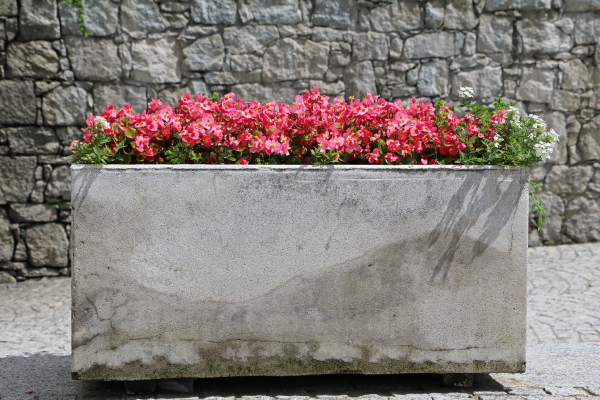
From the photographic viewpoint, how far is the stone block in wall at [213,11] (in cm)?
474

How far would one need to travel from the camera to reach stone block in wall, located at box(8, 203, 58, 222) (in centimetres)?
465

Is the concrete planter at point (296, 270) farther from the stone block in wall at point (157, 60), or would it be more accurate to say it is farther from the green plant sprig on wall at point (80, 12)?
the green plant sprig on wall at point (80, 12)

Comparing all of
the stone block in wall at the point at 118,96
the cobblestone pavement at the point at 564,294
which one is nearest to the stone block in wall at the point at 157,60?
the stone block in wall at the point at 118,96

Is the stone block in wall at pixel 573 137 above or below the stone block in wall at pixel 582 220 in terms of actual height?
above

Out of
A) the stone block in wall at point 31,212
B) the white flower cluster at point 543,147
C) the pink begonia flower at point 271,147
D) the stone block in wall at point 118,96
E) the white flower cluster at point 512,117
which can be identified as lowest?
the stone block in wall at point 31,212

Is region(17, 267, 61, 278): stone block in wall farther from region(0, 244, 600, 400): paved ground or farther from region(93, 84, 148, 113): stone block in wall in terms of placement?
region(93, 84, 148, 113): stone block in wall

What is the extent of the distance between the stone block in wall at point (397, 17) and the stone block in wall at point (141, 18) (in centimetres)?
185

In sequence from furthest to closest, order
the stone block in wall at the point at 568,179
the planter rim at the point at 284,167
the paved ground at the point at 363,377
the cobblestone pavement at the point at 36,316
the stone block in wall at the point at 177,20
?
1. the stone block in wall at the point at 568,179
2. the stone block in wall at the point at 177,20
3. the cobblestone pavement at the point at 36,316
4. the paved ground at the point at 363,377
5. the planter rim at the point at 284,167

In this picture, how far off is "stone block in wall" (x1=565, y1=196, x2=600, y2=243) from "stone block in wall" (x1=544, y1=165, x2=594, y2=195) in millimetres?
113

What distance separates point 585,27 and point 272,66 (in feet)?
9.82

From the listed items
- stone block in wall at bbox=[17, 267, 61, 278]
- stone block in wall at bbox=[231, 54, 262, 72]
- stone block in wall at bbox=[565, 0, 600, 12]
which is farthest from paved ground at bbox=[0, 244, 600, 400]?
stone block in wall at bbox=[565, 0, 600, 12]

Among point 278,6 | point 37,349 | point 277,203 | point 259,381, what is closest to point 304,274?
point 277,203

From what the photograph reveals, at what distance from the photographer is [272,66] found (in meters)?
4.87

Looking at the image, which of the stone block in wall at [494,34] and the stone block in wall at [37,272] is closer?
the stone block in wall at [37,272]
